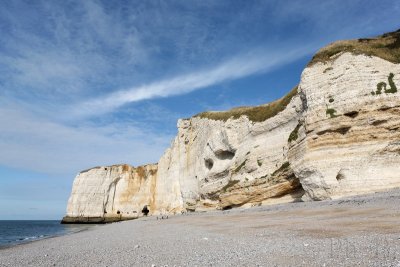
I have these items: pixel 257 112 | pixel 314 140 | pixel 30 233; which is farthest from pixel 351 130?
pixel 30 233

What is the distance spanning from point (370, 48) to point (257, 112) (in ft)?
56.5

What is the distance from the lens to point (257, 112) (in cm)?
4319

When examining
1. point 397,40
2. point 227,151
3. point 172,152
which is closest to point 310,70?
point 397,40

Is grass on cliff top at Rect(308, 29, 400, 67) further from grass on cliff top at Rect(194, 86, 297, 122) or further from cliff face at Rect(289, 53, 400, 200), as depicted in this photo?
grass on cliff top at Rect(194, 86, 297, 122)

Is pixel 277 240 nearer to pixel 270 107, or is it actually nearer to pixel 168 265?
pixel 168 265

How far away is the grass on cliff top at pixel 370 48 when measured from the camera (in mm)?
27000

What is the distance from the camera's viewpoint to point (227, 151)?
153ft

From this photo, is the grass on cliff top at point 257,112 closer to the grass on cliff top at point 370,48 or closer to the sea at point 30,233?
the grass on cliff top at point 370,48

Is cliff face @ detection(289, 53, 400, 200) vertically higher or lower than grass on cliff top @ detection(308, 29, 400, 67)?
lower

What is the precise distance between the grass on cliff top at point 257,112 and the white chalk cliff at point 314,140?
17 centimetres

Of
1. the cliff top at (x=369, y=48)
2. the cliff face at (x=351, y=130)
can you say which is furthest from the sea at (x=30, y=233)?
the cliff top at (x=369, y=48)

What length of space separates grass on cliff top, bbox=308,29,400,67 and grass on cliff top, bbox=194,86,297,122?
302 inches

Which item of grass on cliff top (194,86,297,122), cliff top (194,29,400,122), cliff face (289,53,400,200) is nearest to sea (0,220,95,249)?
cliff face (289,53,400,200)

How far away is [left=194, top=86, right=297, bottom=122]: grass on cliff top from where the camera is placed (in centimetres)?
3822
